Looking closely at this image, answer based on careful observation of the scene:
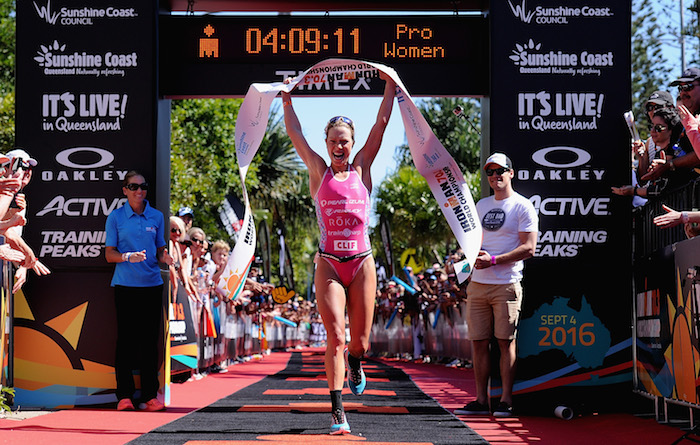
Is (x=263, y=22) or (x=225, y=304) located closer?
(x=263, y=22)

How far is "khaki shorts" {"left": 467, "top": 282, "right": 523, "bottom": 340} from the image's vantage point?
8.77 m

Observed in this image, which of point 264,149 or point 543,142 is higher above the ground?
point 264,149

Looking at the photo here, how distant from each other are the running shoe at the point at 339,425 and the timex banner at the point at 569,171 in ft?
8.94

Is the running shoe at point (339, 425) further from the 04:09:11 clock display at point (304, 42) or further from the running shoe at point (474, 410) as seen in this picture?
the 04:09:11 clock display at point (304, 42)

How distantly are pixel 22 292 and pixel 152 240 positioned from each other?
1.39 meters

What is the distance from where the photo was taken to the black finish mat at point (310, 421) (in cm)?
668

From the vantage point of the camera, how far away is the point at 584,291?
9.20 meters

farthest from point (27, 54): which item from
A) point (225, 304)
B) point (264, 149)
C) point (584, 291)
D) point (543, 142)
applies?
point (264, 149)

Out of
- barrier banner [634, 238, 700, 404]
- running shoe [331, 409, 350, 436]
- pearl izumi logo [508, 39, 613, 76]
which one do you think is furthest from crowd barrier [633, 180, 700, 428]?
Answer: running shoe [331, 409, 350, 436]

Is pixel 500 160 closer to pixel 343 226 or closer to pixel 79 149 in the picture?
pixel 343 226

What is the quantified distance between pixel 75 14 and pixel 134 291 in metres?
2.78

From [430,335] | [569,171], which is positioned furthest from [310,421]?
[430,335]

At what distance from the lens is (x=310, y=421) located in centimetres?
784

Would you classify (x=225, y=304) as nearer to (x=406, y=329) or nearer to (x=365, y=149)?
(x=406, y=329)
